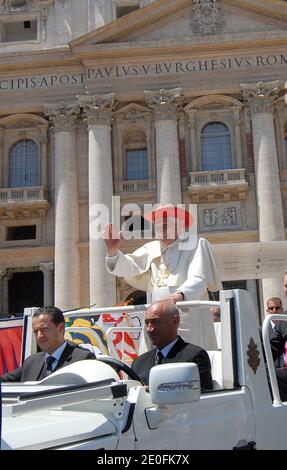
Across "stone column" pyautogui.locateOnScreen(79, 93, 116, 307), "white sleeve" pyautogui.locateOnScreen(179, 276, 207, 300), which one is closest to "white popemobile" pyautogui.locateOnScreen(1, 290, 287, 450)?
"white sleeve" pyautogui.locateOnScreen(179, 276, 207, 300)

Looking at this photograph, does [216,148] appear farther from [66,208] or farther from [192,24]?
[66,208]

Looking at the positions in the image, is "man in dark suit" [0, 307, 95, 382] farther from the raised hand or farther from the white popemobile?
the raised hand

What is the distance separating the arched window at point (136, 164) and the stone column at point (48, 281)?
195 inches

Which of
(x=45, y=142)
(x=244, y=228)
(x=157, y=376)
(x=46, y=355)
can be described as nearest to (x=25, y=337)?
(x=46, y=355)


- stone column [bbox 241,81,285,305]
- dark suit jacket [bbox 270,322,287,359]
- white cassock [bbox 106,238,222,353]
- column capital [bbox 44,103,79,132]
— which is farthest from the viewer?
column capital [bbox 44,103,79,132]

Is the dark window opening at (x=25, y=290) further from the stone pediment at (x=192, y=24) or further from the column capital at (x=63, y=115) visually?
the stone pediment at (x=192, y=24)

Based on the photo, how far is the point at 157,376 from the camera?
2.61 m

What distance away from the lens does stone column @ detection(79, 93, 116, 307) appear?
73.8 ft

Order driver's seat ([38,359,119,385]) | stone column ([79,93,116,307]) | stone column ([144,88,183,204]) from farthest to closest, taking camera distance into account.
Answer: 1. stone column ([144,88,183,204])
2. stone column ([79,93,116,307])
3. driver's seat ([38,359,119,385])

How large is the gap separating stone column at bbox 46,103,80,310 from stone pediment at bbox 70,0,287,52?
2954 millimetres

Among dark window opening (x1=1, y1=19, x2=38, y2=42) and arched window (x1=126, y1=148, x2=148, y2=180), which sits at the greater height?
dark window opening (x1=1, y1=19, x2=38, y2=42)

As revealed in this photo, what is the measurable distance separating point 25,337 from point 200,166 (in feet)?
66.9

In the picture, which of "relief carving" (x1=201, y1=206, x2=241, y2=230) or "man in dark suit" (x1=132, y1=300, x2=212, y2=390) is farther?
"relief carving" (x1=201, y1=206, x2=241, y2=230)

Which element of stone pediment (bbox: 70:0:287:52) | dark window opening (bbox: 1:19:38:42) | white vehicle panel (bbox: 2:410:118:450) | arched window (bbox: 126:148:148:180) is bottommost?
white vehicle panel (bbox: 2:410:118:450)
